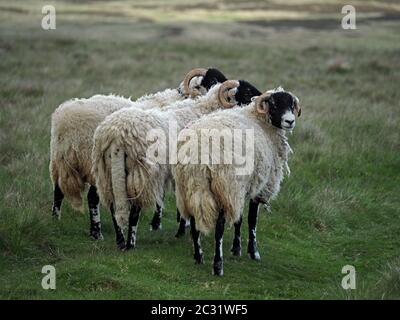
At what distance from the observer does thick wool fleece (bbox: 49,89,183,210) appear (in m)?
9.87

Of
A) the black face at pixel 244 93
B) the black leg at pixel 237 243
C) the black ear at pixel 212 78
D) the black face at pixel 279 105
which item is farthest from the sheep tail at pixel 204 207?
the black ear at pixel 212 78

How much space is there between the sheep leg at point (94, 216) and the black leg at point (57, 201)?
25.3 inches

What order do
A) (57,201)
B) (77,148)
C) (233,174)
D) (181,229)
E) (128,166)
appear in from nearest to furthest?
(233,174)
(128,166)
(77,148)
(181,229)
(57,201)

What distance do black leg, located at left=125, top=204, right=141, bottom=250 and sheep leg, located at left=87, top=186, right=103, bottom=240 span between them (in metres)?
0.90

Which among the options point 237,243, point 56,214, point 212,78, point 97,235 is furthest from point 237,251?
point 212,78

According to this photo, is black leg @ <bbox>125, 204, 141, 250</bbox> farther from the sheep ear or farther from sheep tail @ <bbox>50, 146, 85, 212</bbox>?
the sheep ear

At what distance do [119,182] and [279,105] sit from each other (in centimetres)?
269

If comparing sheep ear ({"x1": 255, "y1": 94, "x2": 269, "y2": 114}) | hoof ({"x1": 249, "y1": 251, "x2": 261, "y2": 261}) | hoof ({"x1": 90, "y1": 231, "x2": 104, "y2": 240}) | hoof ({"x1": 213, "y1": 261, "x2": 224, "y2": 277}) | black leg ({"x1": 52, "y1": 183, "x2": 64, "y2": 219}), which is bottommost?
hoof ({"x1": 249, "y1": 251, "x2": 261, "y2": 261})

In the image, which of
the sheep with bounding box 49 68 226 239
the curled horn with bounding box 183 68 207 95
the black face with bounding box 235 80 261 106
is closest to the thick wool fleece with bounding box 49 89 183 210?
the sheep with bounding box 49 68 226 239

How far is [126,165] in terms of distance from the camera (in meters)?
9.02

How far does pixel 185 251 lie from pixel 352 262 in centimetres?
269

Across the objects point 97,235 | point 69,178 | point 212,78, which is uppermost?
point 212,78

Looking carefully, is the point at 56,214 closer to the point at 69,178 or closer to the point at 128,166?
the point at 69,178
